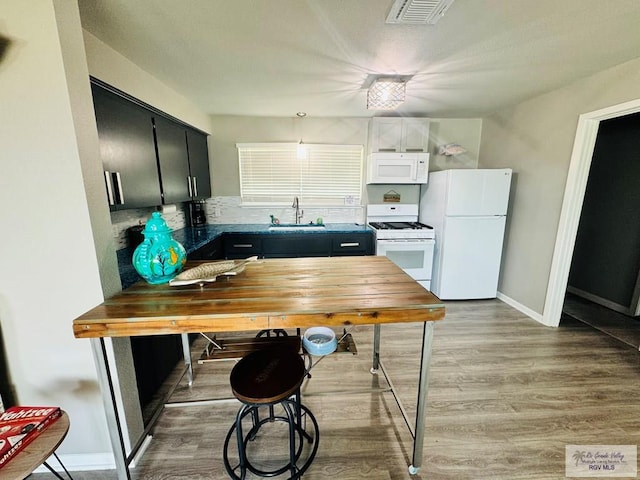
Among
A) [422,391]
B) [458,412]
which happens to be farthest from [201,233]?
[458,412]

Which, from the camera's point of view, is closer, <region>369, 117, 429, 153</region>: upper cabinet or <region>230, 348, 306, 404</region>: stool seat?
<region>230, 348, 306, 404</region>: stool seat

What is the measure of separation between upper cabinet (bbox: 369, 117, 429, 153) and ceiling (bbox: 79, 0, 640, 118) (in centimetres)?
72

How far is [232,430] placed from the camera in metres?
1.43

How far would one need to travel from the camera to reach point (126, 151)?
5.64ft

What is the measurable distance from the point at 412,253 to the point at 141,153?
3.02m

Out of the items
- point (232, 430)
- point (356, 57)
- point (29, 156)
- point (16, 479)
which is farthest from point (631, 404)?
point (29, 156)

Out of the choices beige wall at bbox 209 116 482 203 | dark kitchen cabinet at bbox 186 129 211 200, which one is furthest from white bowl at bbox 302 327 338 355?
beige wall at bbox 209 116 482 203

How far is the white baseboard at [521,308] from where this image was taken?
276cm

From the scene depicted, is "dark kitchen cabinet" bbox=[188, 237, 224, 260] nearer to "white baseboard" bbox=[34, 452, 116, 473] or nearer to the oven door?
"white baseboard" bbox=[34, 452, 116, 473]

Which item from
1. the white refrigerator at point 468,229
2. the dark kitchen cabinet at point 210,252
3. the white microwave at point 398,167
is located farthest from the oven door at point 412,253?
the dark kitchen cabinet at point 210,252

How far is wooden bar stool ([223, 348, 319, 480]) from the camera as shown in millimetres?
1051

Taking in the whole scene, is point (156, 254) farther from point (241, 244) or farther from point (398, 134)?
point (398, 134)

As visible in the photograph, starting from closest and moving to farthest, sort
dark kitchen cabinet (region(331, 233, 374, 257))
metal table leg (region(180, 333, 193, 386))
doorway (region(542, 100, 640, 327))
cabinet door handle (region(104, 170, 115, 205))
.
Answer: cabinet door handle (region(104, 170, 115, 205)), metal table leg (region(180, 333, 193, 386)), doorway (region(542, 100, 640, 327)), dark kitchen cabinet (region(331, 233, 374, 257))

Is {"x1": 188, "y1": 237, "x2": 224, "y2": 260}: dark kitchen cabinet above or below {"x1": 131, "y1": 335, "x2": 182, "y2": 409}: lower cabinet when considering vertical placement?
above
